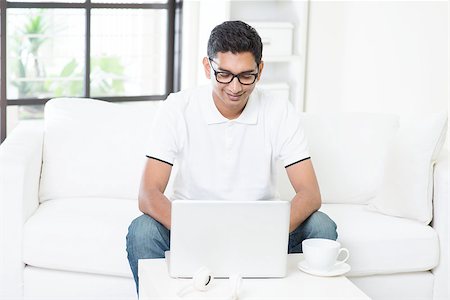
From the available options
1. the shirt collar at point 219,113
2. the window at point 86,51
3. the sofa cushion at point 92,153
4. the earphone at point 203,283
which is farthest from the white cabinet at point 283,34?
the earphone at point 203,283

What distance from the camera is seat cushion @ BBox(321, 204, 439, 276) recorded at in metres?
3.02

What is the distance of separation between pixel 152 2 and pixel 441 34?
1.62m

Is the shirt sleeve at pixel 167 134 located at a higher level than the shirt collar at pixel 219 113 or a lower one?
lower

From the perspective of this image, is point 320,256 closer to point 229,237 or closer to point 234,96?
point 229,237

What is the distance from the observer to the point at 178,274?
2311 mm

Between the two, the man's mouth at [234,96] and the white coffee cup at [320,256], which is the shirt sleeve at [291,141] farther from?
the white coffee cup at [320,256]

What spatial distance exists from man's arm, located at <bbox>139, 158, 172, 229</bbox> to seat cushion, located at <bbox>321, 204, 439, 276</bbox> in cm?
66

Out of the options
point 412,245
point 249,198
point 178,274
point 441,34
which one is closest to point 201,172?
point 249,198

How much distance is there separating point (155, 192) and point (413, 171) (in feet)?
3.31

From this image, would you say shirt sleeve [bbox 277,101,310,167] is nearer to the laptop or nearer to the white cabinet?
the laptop

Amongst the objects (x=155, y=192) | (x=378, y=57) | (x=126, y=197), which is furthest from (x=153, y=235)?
(x=378, y=57)

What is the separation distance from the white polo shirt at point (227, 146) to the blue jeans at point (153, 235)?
222 mm

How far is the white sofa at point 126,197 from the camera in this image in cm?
299

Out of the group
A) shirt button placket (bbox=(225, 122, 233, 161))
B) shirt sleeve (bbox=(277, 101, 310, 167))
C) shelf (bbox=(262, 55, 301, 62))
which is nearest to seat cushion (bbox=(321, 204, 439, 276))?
shirt sleeve (bbox=(277, 101, 310, 167))
